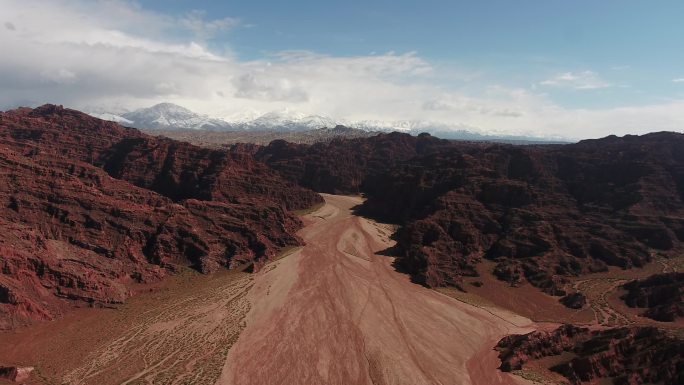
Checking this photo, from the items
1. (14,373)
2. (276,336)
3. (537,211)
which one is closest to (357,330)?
(276,336)

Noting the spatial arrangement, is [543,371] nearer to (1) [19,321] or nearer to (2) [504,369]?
(2) [504,369]

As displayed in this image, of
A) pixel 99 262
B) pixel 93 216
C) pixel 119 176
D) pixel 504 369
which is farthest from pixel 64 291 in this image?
pixel 119 176

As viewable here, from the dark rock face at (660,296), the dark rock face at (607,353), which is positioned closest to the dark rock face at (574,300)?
the dark rock face at (660,296)

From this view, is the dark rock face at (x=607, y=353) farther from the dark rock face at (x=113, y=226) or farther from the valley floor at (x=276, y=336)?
the dark rock face at (x=113, y=226)

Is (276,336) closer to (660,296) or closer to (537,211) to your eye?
(660,296)

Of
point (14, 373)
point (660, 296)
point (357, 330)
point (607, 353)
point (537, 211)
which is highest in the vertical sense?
point (537, 211)

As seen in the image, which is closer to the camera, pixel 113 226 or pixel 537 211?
pixel 113 226

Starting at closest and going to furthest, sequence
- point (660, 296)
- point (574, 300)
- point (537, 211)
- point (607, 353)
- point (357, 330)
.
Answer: point (607, 353), point (357, 330), point (660, 296), point (574, 300), point (537, 211)
